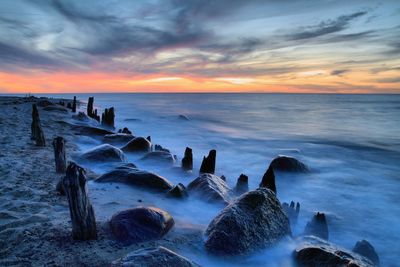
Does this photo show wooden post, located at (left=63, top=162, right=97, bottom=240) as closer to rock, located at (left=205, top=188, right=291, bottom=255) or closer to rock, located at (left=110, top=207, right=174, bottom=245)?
rock, located at (left=110, top=207, right=174, bottom=245)

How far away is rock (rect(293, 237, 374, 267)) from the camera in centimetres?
424

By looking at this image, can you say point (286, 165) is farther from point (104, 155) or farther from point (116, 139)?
point (116, 139)

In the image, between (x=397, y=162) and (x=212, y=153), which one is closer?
(x=212, y=153)

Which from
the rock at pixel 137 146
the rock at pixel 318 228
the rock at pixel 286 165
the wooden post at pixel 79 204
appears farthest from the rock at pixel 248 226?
the rock at pixel 137 146

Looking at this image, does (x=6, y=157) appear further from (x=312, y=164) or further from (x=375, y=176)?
(x=375, y=176)

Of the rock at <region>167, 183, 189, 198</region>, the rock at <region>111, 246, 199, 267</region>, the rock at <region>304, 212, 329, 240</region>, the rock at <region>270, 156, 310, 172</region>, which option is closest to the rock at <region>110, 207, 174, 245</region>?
the rock at <region>111, 246, 199, 267</region>

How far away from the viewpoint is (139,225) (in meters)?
4.76

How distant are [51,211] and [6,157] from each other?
466 centimetres

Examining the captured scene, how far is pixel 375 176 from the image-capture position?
12.2 metres

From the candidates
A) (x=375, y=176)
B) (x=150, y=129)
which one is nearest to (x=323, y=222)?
(x=375, y=176)

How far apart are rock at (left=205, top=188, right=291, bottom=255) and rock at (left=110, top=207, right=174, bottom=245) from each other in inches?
34.1

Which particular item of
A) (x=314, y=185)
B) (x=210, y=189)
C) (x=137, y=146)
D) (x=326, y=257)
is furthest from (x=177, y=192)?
(x=137, y=146)

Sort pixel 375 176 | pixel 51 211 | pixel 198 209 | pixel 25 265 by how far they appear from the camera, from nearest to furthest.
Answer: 1. pixel 25 265
2. pixel 51 211
3. pixel 198 209
4. pixel 375 176

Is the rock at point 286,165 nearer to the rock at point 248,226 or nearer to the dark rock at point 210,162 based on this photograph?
the dark rock at point 210,162
